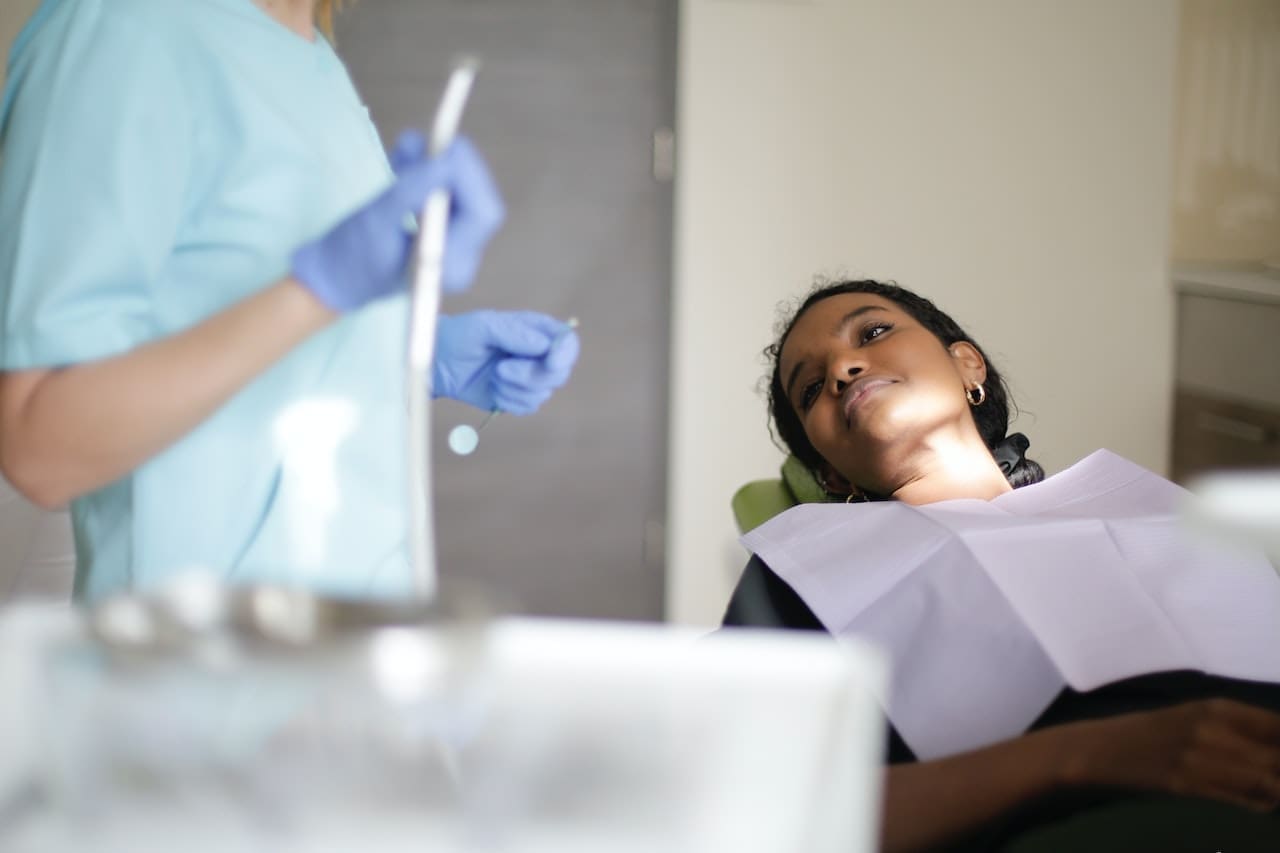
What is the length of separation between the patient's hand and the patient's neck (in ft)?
1.30

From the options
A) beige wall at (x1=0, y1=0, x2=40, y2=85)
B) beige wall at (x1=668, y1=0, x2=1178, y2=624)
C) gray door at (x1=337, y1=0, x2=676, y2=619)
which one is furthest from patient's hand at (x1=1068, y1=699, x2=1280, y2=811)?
beige wall at (x1=0, y1=0, x2=40, y2=85)

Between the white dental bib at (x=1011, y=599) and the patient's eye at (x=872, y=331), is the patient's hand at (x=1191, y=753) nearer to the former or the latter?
the white dental bib at (x=1011, y=599)

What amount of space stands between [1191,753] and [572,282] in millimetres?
1199

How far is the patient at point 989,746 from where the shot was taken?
79 cm

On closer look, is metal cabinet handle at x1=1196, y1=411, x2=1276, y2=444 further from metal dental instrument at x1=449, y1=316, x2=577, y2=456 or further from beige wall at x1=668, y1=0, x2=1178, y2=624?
metal dental instrument at x1=449, y1=316, x2=577, y2=456

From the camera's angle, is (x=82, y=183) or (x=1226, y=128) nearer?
(x=82, y=183)

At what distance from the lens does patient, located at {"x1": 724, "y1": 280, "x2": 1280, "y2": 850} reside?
0.79 metres

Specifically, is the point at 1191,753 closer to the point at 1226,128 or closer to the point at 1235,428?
the point at 1235,428

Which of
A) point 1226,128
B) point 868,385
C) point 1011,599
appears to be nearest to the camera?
point 1011,599

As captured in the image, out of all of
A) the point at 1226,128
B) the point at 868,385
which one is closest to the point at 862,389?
the point at 868,385

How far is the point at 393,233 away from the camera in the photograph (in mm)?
705

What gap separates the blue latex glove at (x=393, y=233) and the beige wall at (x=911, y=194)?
43.4 inches

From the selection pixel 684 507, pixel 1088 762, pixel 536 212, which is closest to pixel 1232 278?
pixel 684 507

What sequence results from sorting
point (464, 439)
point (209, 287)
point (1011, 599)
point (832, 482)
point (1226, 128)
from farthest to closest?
point (1226, 128) → point (464, 439) → point (832, 482) → point (1011, 599) → point (209, 287)
